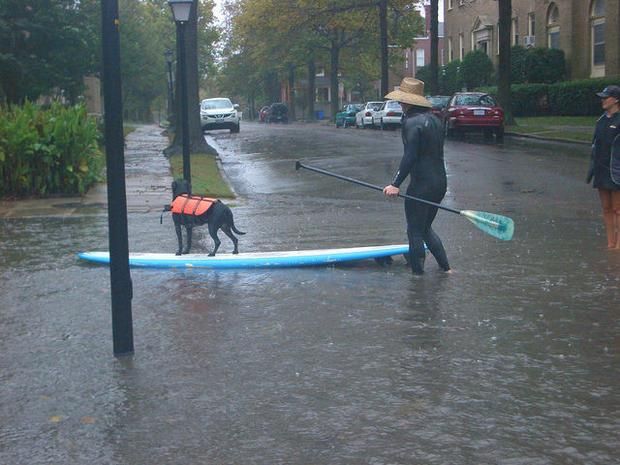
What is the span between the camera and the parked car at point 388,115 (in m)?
43.6

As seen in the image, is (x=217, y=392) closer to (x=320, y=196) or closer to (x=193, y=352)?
(x=193, y=352)

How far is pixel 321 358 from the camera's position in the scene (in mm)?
6586

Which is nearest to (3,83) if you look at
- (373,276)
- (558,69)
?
(373,276)

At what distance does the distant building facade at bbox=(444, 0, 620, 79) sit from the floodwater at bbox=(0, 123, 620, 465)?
30.3m

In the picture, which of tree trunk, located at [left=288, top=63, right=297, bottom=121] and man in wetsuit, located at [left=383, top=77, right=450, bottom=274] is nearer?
man in wetsuit, located at [left=383, top=77, right=450, bottom=274]

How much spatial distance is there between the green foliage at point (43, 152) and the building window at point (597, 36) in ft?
101

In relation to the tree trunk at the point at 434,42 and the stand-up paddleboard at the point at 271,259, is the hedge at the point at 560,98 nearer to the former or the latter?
the tree trunk at the point at 434,42

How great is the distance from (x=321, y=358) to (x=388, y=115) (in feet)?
125

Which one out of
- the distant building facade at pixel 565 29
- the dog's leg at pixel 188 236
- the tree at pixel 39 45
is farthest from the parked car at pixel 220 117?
Answer: the dog's leg at pixel 188 236

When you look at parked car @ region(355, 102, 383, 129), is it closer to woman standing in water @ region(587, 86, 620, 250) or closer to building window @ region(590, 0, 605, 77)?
building window @ region(590, 0, 605, 77)

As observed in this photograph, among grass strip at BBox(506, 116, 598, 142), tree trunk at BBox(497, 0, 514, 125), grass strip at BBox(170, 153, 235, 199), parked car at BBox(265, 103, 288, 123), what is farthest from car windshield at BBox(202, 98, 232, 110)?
parked car at BBox(265, 103, 288, 123)

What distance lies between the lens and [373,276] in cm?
950

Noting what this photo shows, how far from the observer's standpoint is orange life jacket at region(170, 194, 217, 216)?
32.4 feet

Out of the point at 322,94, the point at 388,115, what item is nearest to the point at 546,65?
the point at 388,115
